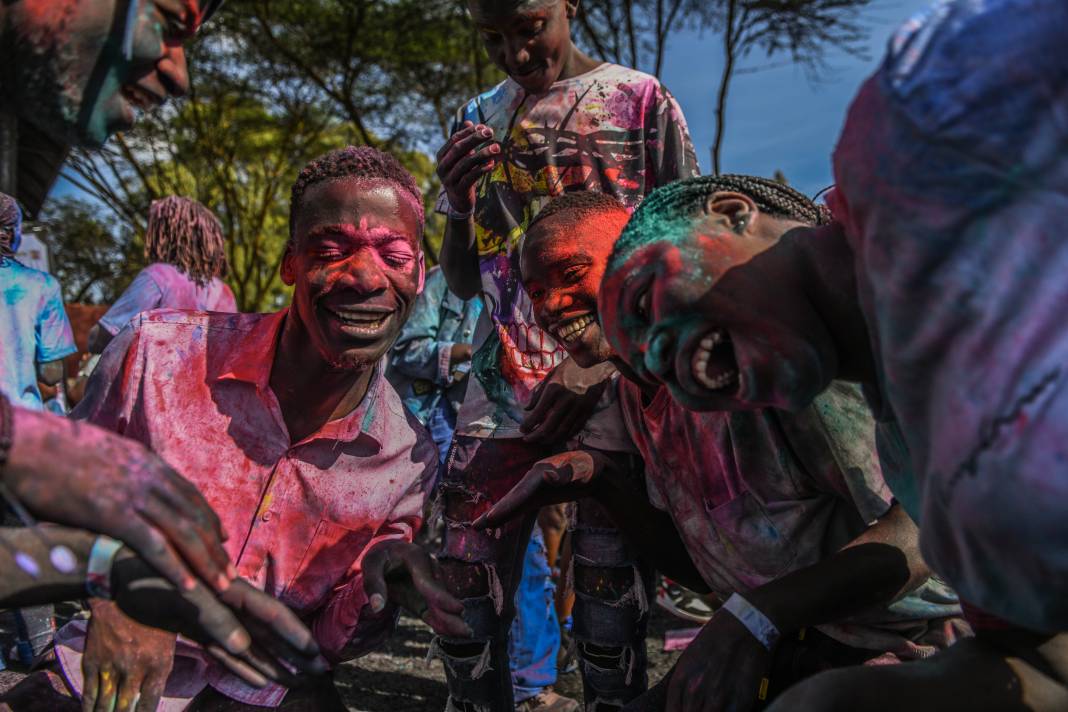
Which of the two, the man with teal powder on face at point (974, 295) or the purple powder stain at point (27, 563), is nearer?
the man with teal powder on face at point (974, 295)

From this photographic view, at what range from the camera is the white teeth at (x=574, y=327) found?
270 cm

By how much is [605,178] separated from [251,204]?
13.6m

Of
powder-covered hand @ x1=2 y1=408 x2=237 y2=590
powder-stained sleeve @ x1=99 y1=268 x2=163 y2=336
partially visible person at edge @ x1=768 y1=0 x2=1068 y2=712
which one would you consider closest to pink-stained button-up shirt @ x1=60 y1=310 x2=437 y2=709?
powder-covered hand @ x1=2 y1=408 x2=237 y2=590

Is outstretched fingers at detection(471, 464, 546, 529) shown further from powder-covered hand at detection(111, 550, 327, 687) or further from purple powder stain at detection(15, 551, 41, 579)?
purple powder stain at detection(15, 551, 41, 579)

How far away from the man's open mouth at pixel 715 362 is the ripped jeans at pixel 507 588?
1.21 meters

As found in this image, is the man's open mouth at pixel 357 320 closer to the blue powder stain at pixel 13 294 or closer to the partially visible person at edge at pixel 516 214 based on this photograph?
the partially visible person at edge at pixel 516 214

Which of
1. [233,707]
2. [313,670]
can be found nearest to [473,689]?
[233,707]

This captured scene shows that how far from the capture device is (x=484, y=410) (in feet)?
10.2

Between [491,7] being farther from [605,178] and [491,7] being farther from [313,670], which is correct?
[313,670]

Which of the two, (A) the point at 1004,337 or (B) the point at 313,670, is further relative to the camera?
(B) the point at 313,670

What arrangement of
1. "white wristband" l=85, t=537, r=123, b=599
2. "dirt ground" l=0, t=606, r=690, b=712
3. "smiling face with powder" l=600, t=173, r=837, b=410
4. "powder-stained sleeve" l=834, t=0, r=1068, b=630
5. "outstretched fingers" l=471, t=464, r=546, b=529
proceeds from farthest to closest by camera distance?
1. "dirt ground" l=0, t=606, r=690, b=712
2. "outstretched fingers" l=471, t=464, r=546, b=529
3. "white wristband" l=85, t=537, r=123, b=599
4. "smiling face with powder" l=600, t=173, r=837, b=410
5. "powder-stained sleeve" l=834, t=0, r=1068, b=630

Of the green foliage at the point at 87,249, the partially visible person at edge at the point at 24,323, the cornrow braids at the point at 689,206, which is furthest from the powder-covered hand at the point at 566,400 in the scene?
the green foliage at the point at 87,249

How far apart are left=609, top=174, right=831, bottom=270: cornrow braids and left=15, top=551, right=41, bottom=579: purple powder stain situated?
1.32 m

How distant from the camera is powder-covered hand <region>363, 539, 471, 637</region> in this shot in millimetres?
2113
